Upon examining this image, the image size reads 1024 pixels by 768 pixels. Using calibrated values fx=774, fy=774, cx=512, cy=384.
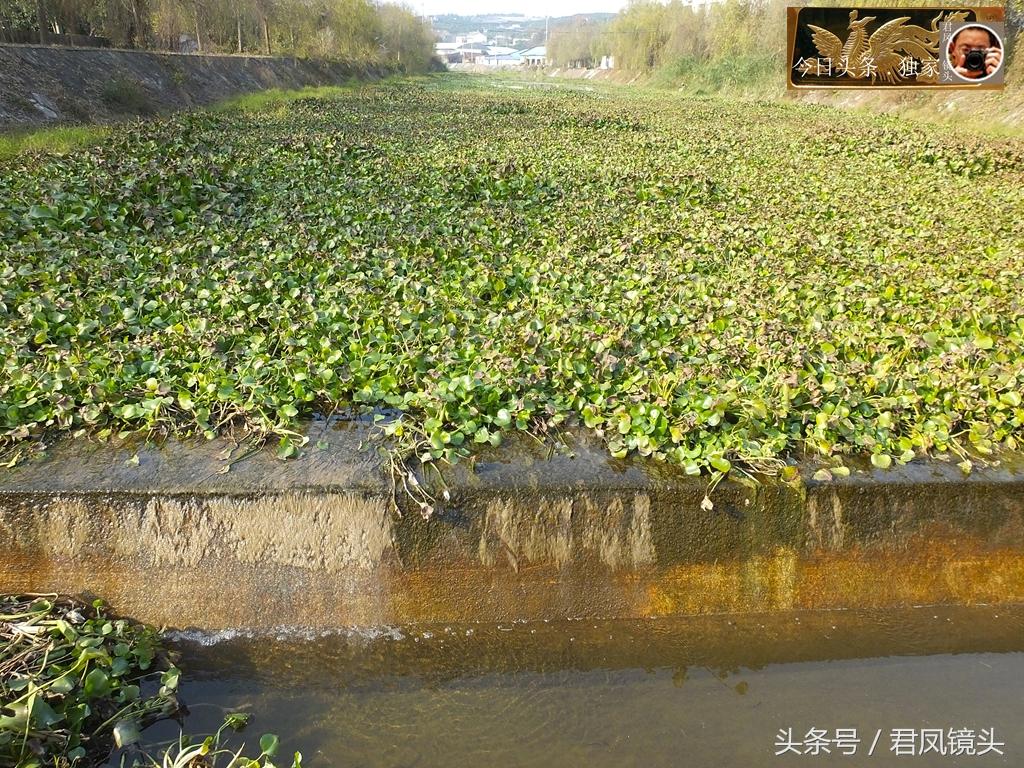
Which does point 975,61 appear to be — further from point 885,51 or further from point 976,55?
point 885,51

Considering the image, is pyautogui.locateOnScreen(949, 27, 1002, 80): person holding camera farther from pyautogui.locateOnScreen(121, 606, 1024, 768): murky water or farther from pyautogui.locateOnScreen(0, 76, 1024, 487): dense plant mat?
pyautogui.locateOnScreen(121, 606, 1024, 768): murky water

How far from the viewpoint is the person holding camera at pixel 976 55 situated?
52.7 ft

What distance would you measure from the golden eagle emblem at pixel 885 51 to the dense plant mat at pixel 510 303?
6875 millimetres

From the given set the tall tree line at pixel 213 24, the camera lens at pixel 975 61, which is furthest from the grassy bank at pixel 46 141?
the camera lens at pixel 975 61

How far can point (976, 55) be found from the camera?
54.3 ft

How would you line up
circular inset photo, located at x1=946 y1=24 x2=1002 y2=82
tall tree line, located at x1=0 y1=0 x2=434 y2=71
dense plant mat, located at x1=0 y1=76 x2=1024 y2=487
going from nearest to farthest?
dense plant mat, located at x1=0 y1=76 x2=1024 y2=487 < circular inset photo, located at x1=946 y1=24 x2=1002 y2=82 < tall tree line, located at x1=0 y1=0 x2=434 y2=71

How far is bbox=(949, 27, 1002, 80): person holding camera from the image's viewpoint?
16078 mm

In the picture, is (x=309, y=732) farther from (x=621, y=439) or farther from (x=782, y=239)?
(x=782, y=239)

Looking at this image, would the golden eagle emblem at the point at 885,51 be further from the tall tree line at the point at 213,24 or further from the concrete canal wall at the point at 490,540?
the tall tree line at the point at 213,24

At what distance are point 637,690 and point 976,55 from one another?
18.5m

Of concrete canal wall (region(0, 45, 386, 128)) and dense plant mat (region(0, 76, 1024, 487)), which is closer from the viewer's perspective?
dense plant mat (region(0, 76, 1024, 487))

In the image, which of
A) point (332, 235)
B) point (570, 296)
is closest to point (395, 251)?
point (332, 235)

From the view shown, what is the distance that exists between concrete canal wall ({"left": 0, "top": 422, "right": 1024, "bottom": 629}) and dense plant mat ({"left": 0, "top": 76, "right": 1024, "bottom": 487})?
0.20 m

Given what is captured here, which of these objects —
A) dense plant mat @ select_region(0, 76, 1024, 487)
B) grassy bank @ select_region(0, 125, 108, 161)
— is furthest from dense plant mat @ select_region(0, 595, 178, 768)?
grassy bank @ select_region(0, 125, 108, 161)
